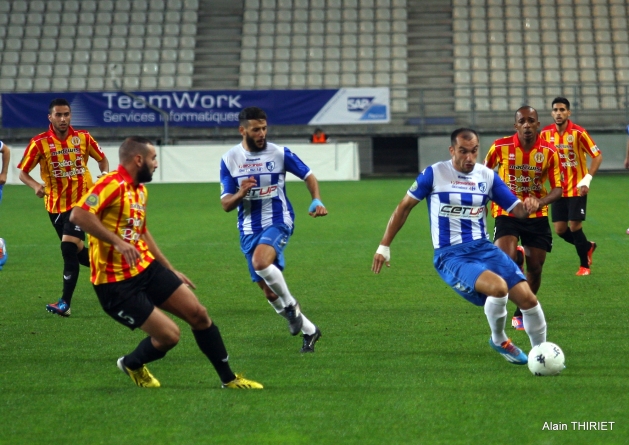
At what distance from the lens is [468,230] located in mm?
6434

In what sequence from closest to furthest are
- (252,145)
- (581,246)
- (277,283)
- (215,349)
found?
1. (215,349)
2. (277,283)
3. (252,145)
4. (581,246)

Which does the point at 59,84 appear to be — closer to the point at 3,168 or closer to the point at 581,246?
the point at 3,168

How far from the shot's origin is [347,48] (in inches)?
1332

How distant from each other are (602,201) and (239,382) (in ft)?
53.0

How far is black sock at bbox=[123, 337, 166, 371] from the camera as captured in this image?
5621 millimetres

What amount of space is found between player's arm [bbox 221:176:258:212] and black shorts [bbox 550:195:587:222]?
4.49 m

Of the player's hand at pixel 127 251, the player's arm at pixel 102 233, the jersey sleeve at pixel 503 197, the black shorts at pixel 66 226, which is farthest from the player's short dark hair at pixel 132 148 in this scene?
the black shorts at pixel 66 226

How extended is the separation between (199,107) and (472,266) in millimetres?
24448

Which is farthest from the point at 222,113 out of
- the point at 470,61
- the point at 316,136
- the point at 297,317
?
the point at 297,317

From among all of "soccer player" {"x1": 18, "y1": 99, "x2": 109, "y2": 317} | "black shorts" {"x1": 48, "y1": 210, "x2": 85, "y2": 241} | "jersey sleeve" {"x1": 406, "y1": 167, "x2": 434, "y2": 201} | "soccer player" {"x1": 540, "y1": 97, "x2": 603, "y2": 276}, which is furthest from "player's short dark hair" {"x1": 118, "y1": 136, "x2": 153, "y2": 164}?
"soccer player" {"x1": 540, "y1": 97, "x2": 603, "y2": 276}

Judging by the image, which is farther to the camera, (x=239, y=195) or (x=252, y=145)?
(x=252, y=145)

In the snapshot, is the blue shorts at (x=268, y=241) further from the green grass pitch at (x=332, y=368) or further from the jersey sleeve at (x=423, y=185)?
the jersey sleeve at (x=423, y=185)

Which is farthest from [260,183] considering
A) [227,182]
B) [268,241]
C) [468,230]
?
[468,230]

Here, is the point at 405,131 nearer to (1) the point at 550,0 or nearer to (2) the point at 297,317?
(1) the point at 550,0
